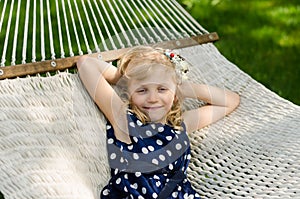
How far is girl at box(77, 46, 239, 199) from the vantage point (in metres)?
1.97

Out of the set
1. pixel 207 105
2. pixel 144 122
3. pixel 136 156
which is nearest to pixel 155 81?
pixel 144 122

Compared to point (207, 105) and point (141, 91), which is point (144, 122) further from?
point (207, 105)

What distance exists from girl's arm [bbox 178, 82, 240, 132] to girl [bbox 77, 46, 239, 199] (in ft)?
0.18

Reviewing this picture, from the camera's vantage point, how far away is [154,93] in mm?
2004

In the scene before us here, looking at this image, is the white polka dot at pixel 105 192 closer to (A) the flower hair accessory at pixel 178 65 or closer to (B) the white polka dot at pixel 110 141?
(B) the white polka dot at pixel 110 141

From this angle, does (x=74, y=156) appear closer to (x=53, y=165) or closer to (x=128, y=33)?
(x=53, y=165)

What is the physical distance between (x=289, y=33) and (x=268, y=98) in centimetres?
157

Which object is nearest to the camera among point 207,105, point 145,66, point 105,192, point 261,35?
point 105,192

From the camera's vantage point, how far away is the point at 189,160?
6.95ft

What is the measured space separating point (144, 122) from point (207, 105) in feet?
1.12

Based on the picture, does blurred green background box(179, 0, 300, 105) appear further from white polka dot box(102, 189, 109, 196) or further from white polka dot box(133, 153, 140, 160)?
white polka dot box(102, 189, 109, 196)

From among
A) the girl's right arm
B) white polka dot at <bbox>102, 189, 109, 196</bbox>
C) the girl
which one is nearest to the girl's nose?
the girl

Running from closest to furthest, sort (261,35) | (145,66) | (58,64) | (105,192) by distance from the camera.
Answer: (105,192) → (145,66) → (58,64) → (261,35)

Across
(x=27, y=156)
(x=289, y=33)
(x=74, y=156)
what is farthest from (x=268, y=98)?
(x=289, y=33)
